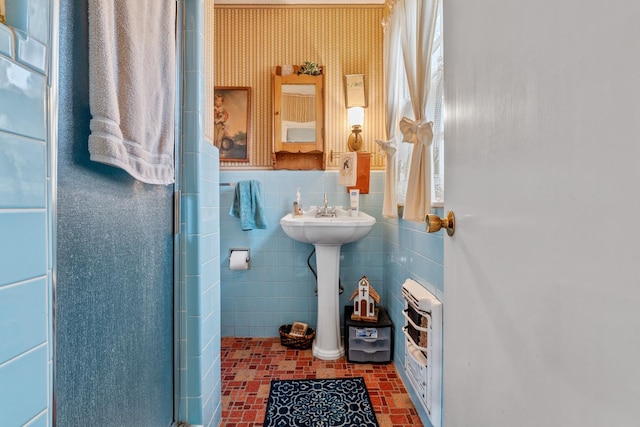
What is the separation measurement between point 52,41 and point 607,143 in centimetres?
91

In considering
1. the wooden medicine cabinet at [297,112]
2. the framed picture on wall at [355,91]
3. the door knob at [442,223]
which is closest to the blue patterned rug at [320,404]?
the door knob at [442,223]

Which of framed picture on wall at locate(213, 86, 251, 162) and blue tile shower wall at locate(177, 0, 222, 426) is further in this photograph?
framed picture on wall at locate(213, 86, 251, 162)

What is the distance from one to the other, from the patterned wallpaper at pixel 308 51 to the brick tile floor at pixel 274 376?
1.38 meters

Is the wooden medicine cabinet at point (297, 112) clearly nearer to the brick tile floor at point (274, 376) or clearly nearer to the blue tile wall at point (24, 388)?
the brick tile floor at point (274, 376)

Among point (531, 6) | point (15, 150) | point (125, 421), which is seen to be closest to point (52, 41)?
point (15, 150)

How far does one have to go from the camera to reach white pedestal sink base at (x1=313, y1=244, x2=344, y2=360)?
6.90 ft

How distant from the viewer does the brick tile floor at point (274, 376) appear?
1557mm

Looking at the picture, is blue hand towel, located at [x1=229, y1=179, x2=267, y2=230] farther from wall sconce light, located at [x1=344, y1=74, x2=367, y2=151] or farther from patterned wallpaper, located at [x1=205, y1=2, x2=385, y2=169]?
wall sconce light, located at [x1=344, y1=74, x2=367, y2=151]

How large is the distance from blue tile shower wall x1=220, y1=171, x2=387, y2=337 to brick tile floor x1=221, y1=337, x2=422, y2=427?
19 centimetres

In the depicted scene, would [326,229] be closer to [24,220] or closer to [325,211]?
[325,211]

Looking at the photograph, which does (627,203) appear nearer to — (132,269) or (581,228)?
(581,228)

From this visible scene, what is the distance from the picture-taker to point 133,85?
861 mm

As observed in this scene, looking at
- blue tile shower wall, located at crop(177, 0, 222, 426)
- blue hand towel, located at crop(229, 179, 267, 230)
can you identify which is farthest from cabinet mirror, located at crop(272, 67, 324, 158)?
blue tile shower wall, located at crop(177, 0, 222, 426)

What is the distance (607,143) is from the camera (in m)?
0.31
